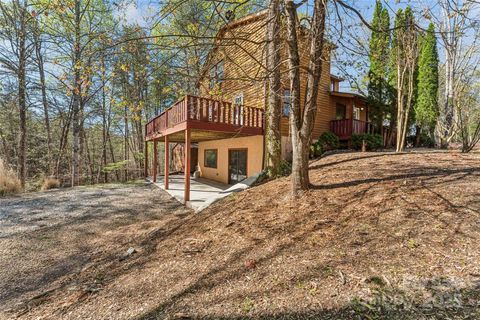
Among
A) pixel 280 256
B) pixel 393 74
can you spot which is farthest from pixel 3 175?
pixel 393 74

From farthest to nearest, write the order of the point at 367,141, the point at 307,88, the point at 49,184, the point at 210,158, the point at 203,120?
the point at 210,158 → the point at 49,184 → the point at 367,141 → the point at 203,120 → the point at 307,88

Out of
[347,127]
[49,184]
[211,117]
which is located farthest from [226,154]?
[49,184]

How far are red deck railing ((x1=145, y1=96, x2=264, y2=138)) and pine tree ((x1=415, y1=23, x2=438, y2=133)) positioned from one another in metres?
9.32

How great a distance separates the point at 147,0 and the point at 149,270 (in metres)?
4.33

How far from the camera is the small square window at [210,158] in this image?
13.3 m

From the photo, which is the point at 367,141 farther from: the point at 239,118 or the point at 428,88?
the point at 239,118

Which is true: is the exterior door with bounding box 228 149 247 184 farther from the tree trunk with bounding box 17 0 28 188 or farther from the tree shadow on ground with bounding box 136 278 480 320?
the tree trunk with bounding box 17 0 28 188

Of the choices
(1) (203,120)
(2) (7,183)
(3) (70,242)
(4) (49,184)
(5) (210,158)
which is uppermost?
(1) (203,120)

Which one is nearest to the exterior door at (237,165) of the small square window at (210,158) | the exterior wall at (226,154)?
the exterior wall at (226,154)

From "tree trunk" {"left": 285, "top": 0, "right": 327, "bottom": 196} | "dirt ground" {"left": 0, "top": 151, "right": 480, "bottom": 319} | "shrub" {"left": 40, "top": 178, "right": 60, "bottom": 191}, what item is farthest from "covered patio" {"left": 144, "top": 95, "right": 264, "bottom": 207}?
"shrub" {"left": 40, "top": 178, "right": 60, "bottom": 191}

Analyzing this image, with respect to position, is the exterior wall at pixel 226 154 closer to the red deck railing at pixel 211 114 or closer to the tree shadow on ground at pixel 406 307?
the red deck railing at pixel 211 114

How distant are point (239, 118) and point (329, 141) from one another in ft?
15.5

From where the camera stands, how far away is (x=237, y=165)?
11.1 m

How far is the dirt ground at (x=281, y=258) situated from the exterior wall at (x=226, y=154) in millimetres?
4156
